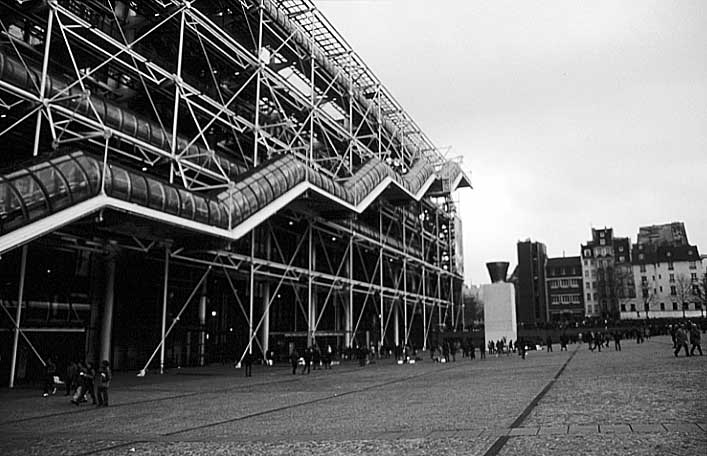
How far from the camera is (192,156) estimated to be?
2397 cm

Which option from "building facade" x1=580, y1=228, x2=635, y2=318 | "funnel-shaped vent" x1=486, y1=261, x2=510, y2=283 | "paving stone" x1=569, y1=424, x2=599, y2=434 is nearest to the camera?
"paving stone" x1=569, y1=424, x2=599, y2=434

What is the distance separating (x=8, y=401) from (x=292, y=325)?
2323 cm

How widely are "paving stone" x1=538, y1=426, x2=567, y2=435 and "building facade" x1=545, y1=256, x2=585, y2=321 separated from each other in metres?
93.4

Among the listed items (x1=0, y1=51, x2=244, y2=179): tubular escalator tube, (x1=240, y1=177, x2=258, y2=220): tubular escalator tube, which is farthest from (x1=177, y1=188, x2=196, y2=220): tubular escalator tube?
(x1=0, y1=51, x2=244, y2=179): tubular escalator tube

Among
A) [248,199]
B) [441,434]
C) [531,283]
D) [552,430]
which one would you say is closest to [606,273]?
[531,283]

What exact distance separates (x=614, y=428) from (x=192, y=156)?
63.2 feet

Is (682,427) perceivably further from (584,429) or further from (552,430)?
(552,430)

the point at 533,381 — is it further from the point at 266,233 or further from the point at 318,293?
the point at 318,293

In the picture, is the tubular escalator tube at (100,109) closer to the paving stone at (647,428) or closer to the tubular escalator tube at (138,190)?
the tubular escalator tube at (138,190)

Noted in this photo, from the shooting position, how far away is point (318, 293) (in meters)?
41.8

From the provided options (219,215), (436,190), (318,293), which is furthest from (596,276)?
(219,215)

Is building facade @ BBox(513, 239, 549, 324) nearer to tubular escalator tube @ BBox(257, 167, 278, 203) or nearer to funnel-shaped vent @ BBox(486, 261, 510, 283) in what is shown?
funnel-shaped vent @ BBox(486, 261, 510, 283)

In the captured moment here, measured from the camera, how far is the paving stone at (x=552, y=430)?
8031 millimetres

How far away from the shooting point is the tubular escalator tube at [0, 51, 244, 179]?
17859 mm
